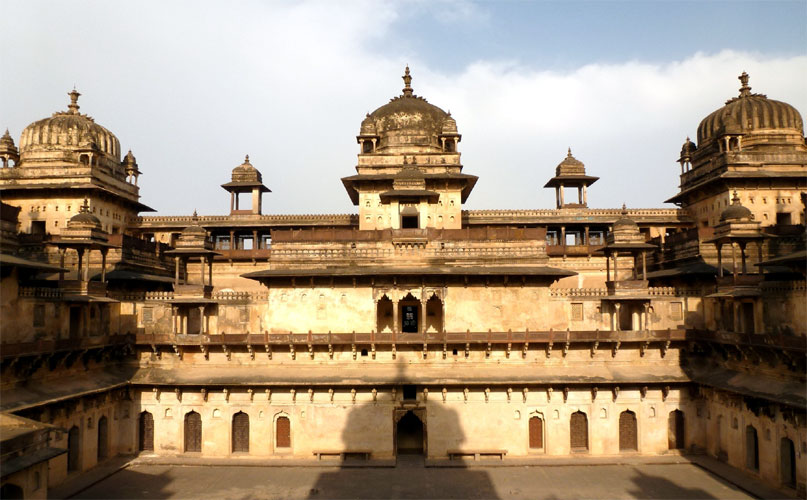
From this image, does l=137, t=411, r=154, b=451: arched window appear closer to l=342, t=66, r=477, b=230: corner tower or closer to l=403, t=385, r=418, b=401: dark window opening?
l=403, t=385, r=418, b=401: dark window opening

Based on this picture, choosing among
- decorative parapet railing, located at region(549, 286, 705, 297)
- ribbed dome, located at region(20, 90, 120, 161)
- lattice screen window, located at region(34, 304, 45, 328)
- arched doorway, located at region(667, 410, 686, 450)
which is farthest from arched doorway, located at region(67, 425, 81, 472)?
arched doorway, located at region(667, 410, 686, 450)

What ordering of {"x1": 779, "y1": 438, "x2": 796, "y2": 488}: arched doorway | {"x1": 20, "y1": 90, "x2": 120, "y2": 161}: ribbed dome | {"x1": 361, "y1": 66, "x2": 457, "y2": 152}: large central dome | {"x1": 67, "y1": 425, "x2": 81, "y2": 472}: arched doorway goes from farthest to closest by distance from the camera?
1. {"x1": 20, "y1": 90, "x2": 120, "y2": 161}: ribbed dome
2. {"x1": 361, "y1": 66, "x2": 457, "y2": 152}: large central dome
3. {"x1": 67, "y1": 425, "x2": 81, "y2": 472}: arched doorway
4. {"x1": 779, "y1": 438, "x2": 796, "y2": 488}: arched doorway

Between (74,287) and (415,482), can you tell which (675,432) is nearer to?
(415,482)

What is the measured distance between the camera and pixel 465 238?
3030cm

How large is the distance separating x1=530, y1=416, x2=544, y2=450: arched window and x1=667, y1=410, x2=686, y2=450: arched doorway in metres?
6.34

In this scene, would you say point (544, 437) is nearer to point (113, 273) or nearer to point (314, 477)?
point (314, 477)

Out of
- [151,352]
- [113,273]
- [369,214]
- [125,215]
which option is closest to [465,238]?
[369,214]

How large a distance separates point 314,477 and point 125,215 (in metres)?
28.2

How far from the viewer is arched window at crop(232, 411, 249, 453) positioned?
1089 inches

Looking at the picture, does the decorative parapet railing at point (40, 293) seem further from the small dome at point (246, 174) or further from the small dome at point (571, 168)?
the small dome at point (571, 168)

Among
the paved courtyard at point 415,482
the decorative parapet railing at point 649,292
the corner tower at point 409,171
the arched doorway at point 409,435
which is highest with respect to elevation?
the corner tower at point 409,171

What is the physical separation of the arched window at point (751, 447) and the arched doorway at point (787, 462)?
1.99 meters

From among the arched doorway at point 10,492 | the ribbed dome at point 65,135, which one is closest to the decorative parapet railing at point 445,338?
the arched doorway at point 10,492

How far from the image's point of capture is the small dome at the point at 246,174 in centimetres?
4322
